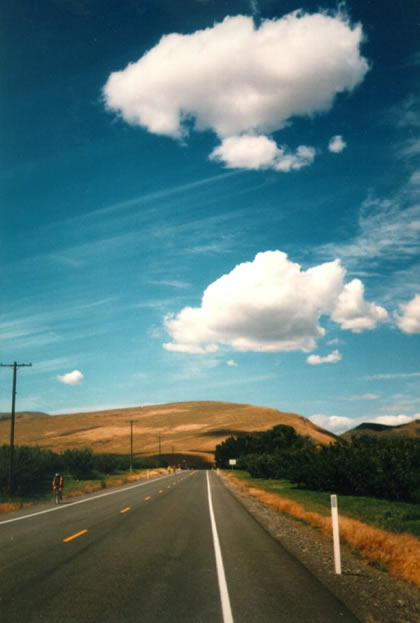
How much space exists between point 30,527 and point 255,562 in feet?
28.1

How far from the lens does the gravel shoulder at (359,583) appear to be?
7008 mm

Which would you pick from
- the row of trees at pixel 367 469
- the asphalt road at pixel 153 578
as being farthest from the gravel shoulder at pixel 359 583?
the row of trees at pixel 367 469

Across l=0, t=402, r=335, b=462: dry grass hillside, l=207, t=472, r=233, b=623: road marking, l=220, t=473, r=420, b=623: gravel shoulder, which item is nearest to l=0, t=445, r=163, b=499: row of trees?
l=207, t=472, r=233, b=623: road marking

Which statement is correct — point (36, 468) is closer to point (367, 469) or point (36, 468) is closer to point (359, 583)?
point (367, 469)

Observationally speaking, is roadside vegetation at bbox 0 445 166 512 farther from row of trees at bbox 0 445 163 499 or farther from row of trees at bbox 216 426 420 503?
row of trees at bbox 216 426 420 503

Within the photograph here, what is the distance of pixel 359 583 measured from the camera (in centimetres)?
873

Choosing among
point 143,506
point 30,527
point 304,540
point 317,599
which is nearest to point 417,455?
point 143,506

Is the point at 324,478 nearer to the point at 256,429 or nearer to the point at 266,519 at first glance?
the point at 266,519

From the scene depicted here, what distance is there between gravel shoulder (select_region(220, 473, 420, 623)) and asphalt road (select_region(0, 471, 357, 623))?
28 cm

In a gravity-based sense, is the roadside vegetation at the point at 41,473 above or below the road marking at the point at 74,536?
below

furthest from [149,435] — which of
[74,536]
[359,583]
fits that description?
[359,583]

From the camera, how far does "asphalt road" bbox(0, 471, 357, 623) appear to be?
6688 mm

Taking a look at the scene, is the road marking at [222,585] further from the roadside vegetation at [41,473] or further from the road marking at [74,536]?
the roadside vegetation at [41,473]

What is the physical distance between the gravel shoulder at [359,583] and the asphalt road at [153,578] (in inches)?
10.9
